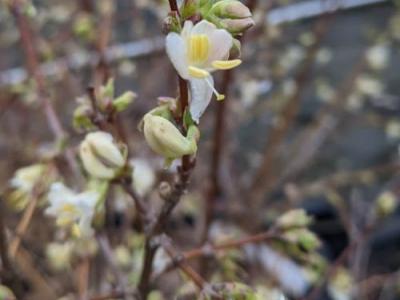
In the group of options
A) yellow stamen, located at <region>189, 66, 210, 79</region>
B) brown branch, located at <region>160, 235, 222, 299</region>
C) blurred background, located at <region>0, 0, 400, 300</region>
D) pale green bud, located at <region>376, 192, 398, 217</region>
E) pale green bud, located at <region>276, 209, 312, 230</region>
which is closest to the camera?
yellow stamen, located at <region>189, 66, 210, 79</region>

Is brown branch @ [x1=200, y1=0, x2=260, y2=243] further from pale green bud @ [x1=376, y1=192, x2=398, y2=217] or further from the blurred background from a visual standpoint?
pale green bud @ [x1=376, y1=192, x2=398, y2=217]

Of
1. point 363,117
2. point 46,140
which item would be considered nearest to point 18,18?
point 46,140

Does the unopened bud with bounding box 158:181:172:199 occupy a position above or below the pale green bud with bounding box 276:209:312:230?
above

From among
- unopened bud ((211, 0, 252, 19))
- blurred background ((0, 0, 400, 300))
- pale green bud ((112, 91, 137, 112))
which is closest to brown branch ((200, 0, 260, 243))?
blurred background ((0, 0, 400, 300))

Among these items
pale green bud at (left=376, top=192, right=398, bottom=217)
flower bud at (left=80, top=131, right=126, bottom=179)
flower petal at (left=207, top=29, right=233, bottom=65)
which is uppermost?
flower petal at (left=207, top=29, right=233, bottom=65)

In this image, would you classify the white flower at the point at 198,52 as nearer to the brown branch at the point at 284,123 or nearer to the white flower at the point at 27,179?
the white flower at the point at 27,179

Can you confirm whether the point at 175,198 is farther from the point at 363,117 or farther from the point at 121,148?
the point at 363,117

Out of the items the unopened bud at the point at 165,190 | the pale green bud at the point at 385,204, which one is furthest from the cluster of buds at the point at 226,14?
the pale green bud at the point at 385,204
